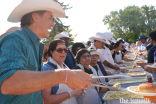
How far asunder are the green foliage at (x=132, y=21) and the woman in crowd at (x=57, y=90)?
118 feet

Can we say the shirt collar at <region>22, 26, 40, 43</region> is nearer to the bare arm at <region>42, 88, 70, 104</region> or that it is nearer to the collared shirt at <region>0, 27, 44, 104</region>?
the collared shirt at <region>0, 27, 44, 104</region>

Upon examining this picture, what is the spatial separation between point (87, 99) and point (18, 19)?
73.8 inches

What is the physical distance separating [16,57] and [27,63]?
15cm

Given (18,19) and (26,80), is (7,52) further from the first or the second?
(18,19)

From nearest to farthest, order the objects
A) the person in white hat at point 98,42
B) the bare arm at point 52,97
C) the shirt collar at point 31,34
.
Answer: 1. the shirt collar at point 31,34
2. the bare arm at point 52,97
3. the person in white hat at point 98,42

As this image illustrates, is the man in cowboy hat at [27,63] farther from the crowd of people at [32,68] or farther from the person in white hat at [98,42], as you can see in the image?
the person in white hat at [98,42]

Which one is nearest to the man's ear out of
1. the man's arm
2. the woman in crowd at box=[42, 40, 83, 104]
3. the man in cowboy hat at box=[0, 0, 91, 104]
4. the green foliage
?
the man in cowboy hat at box=[0, 0, 91, 104]

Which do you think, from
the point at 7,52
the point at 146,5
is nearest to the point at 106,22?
the point at 146,5

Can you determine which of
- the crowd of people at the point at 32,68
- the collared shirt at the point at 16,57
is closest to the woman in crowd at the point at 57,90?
the crowd of people at the point at 32,68

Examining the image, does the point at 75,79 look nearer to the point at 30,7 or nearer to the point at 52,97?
the point at 30,7

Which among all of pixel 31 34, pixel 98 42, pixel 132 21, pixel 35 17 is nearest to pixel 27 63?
pixel 31 34

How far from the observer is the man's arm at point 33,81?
818 mm

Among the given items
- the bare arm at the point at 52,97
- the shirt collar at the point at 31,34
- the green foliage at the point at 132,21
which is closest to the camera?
the shirt collar at the point at 31,34

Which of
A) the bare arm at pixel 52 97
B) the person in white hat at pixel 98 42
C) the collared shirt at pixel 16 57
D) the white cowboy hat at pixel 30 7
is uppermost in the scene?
the white cowboy hat at pixel 30 7
